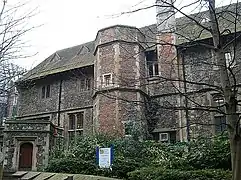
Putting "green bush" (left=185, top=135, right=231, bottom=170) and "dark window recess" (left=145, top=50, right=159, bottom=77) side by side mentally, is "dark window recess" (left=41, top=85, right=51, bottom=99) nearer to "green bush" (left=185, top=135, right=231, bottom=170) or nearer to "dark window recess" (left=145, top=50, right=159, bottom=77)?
"dark window recess" (left=145, top=50, right=159, bottom=77)

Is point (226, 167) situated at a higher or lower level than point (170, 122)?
lower

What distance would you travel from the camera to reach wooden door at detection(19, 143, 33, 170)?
58.4 ft

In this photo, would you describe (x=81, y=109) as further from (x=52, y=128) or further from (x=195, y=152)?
(x=195, y=152)

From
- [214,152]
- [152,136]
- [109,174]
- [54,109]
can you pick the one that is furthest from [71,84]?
[214,152]

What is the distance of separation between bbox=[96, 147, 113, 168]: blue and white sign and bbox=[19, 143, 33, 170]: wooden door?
25.5ft

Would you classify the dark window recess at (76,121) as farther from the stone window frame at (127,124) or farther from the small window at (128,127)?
the small window at (128,127)

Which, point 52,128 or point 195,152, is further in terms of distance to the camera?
point 52,128

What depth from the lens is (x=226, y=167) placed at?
9367mm

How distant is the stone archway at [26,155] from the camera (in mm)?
17797

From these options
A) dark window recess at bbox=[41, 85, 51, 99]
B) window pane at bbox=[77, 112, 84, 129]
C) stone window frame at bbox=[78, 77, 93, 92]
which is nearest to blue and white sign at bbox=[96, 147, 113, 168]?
window pane at bbox=[77, 112, 84, 129]

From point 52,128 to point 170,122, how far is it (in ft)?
22.8

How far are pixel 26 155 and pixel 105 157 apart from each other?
828 centimetres

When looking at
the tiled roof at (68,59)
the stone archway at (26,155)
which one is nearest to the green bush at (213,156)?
the stone archway at (26,155)

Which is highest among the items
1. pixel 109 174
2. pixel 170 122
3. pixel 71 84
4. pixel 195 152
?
pixel 71 84
